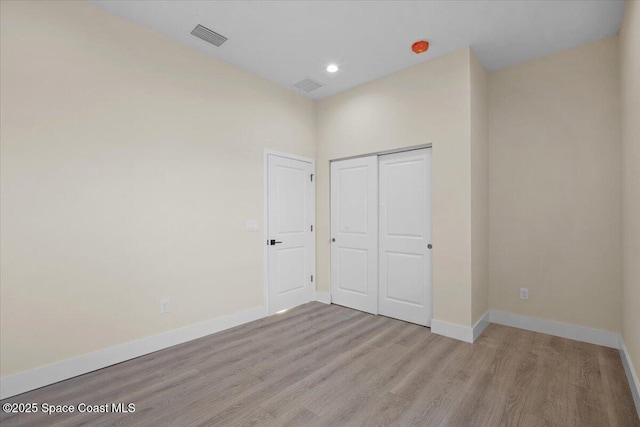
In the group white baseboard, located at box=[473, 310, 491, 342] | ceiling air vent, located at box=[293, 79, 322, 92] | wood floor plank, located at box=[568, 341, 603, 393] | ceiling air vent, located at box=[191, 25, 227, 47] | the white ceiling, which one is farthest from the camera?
ceiling air vent, located at box=[293, 79, 322, 92]

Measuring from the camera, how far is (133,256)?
2762 mm

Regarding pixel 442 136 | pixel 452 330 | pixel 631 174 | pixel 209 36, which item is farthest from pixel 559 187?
pixel 209 36

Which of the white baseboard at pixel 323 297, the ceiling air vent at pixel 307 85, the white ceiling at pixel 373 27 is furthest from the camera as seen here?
the white baseboard at pixel 323 297

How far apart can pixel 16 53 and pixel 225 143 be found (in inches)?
69.9

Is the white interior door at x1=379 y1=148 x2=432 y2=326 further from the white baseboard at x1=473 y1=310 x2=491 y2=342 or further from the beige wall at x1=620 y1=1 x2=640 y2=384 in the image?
the beige wall at x1=620 y1=1 x2=640 y2=384

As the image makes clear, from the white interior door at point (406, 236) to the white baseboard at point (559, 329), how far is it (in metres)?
0.97

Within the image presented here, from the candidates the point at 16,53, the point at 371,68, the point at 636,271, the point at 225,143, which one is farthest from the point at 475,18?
the point at 16,53

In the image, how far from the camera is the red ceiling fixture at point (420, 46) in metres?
3.04

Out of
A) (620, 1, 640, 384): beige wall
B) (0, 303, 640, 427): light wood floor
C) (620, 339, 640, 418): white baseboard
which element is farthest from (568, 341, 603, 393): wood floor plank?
(620, 1, 640, 384): beige wall

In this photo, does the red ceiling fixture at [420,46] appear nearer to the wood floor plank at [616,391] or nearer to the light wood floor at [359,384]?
the light wood floor at [359,384]

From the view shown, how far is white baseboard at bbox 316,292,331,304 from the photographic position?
14.6 ft

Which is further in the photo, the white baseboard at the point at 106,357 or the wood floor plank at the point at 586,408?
the white baseboard at the point at 106,357

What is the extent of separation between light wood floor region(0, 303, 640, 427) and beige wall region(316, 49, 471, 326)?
650 mm

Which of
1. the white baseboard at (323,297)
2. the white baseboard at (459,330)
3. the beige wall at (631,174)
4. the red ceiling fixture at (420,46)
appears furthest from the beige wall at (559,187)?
the white baseboard at (323,297)
